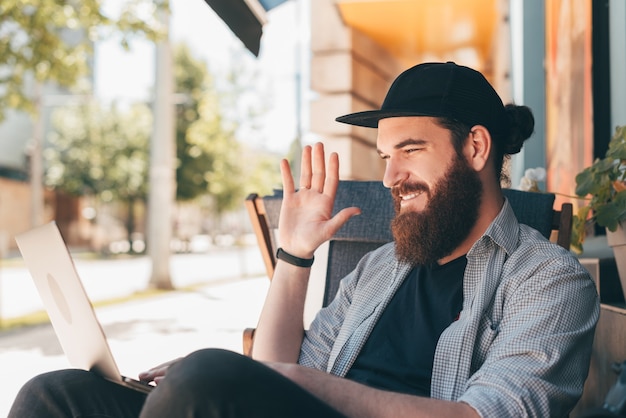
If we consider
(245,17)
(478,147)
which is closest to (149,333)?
(245,17)

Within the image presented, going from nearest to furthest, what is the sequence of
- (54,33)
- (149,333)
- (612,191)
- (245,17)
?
1. (612,191)
2. (245,17)
3. (149,333)
4. (54,33)

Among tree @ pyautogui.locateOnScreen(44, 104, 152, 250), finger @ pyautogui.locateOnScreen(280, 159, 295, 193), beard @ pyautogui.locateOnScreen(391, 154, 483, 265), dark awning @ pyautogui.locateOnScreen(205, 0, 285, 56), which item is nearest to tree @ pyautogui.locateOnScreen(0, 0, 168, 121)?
dark awning @ pyautogui.locateOnScreen(205, 0, 285, 56)

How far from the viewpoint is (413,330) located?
206 centimetres

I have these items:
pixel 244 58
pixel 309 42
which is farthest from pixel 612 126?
pixel 244 58

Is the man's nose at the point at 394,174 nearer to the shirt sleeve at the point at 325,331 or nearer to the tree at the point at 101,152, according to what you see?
the shirt sleeve at the point at 325,331

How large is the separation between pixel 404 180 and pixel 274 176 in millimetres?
34021

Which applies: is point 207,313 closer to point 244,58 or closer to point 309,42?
point 309,42

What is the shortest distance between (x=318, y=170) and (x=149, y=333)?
632cm

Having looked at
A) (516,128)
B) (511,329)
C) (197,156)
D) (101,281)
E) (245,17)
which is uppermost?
(197,156)

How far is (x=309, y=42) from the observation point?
841 cm

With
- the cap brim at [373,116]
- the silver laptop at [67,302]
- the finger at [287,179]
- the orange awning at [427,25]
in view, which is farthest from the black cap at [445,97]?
the orange awning at [427,25]

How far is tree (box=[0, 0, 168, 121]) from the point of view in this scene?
9.09 m

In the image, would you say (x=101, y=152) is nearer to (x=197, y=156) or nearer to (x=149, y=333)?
(x=197, y=156)

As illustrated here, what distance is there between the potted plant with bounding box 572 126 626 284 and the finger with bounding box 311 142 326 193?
920mm
